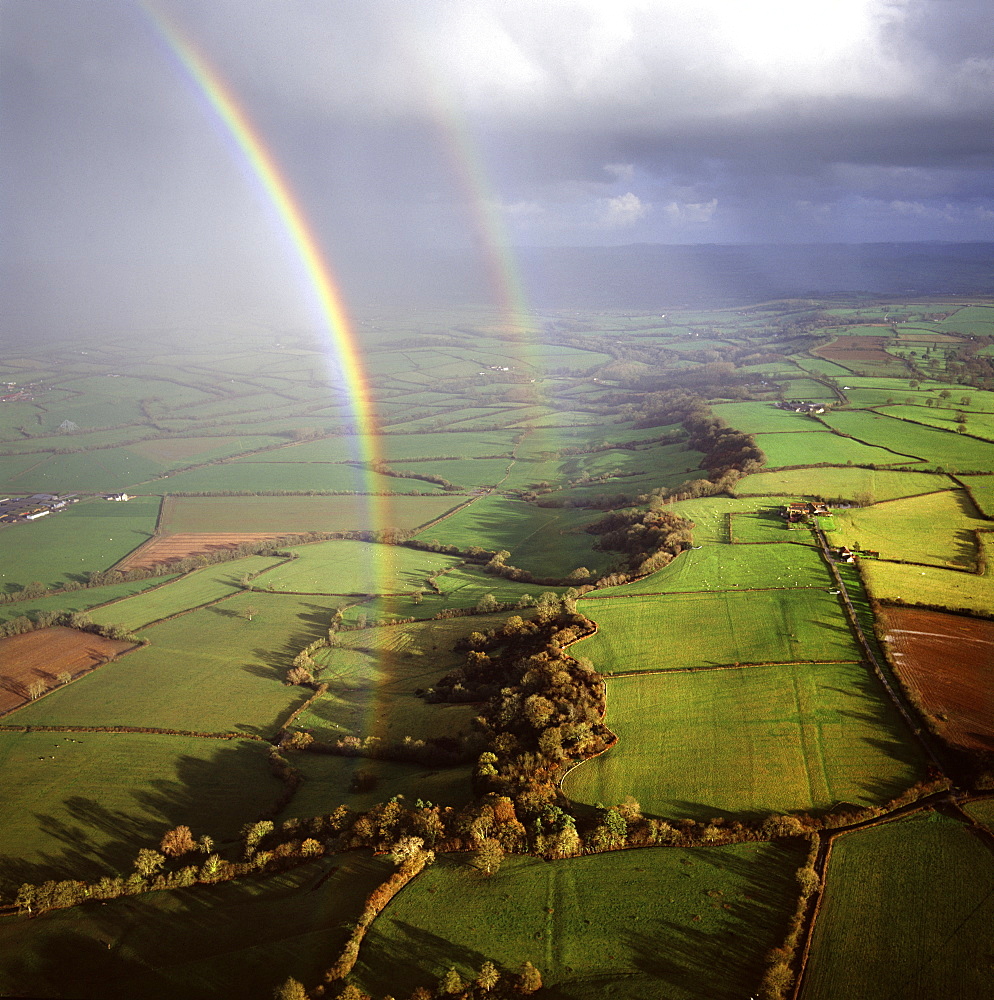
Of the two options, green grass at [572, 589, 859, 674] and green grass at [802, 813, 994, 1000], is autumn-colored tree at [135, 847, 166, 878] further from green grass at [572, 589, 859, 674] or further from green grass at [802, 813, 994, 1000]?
green grass at [802, 813, 994, 1000]

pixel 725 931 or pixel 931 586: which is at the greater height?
pixel 931 586

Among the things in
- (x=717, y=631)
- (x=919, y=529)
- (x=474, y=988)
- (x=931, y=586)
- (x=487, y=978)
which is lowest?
(x=474, y=988)

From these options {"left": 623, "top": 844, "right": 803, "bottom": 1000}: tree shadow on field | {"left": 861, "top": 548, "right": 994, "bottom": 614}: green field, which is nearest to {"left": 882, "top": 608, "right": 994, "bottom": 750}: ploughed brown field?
{"left": 861, "top": 548, "right": 994, "bottom": 614}: green field

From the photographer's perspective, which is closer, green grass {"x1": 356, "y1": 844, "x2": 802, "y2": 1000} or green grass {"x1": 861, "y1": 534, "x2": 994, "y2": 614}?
green grass {"x1": 356, "y1": 844, "x2": 802, "y2": 1000}

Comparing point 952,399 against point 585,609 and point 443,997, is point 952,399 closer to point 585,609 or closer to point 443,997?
point 585,609

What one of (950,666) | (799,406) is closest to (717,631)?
(950,666)

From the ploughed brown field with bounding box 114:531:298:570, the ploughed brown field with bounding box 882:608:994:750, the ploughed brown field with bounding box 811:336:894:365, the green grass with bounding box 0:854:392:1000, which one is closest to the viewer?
the green grass with bounding box 0:854:392:1000

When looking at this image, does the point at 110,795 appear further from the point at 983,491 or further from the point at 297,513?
the point at 983,491
